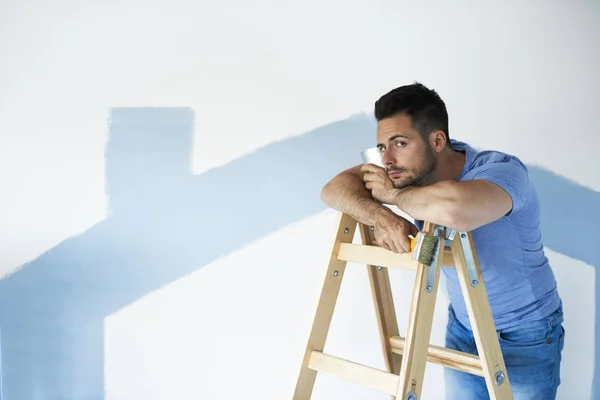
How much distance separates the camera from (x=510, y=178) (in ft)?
5.30

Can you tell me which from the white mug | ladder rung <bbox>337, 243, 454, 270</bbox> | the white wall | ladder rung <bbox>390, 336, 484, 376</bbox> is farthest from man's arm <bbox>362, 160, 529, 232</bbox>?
the white wall

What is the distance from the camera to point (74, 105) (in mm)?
2809

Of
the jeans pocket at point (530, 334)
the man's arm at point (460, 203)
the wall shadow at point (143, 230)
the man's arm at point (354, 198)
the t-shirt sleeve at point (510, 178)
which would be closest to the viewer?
the man's arm at point (460, 203)

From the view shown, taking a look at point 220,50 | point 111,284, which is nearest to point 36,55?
point 220,50

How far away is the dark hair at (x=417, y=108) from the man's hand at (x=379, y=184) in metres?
0.18

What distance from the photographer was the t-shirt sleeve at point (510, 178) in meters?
1.60

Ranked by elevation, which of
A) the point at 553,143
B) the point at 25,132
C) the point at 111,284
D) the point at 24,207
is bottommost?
the point at 111,284

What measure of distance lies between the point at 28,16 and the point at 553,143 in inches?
89.7

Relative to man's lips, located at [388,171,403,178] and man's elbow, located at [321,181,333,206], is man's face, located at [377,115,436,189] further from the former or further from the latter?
man's elbow, located at [321,181,333,206]

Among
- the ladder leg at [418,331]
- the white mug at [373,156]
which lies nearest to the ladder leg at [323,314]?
the white mug at [373,156]

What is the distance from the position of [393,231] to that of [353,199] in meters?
0.21

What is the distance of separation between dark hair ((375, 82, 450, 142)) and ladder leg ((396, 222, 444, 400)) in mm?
442

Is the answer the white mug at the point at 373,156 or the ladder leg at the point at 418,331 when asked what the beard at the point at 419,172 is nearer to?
the white mug at the point at 373,156

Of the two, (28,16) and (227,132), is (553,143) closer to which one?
(227,132)
